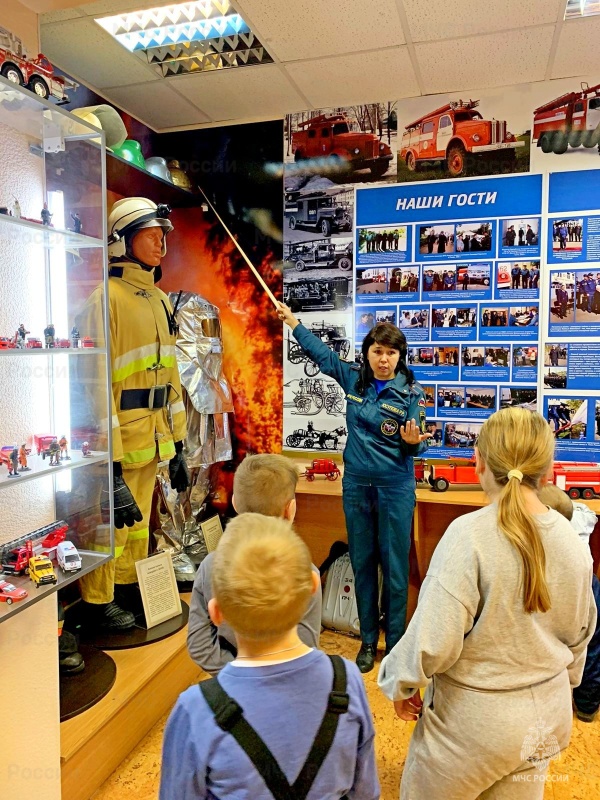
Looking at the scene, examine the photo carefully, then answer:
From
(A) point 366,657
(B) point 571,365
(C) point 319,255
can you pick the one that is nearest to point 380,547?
(A) point 366,657

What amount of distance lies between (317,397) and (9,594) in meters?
2.48

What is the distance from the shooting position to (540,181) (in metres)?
3.30

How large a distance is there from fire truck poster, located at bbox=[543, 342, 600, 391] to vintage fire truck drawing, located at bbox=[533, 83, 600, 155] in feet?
3.56

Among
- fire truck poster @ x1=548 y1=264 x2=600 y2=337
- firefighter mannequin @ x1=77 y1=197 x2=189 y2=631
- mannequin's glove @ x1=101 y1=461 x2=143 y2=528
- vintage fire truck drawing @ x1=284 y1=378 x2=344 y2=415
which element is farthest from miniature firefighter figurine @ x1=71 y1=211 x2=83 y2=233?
fire truck poster @ x1=548 y1=264 x2=600 y2=337

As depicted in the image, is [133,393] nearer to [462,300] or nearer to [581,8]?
[462,300]

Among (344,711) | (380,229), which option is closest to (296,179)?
(380,229)

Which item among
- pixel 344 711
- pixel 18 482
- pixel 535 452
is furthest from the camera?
pixel 18 482

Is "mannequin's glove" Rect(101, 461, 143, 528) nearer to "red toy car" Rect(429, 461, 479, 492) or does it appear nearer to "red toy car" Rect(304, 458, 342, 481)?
"red toy car" Rect(304, 458, 342, 481)

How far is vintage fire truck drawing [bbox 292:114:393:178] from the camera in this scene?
356cm

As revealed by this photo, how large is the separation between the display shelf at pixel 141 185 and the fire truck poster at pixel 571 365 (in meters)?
2.40

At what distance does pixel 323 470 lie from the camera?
11.7 feet

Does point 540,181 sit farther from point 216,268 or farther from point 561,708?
point 561,708

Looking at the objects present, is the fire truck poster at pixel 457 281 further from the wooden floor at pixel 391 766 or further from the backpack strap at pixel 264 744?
the backpack strap at pixel 264 744

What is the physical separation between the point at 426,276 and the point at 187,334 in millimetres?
1499
